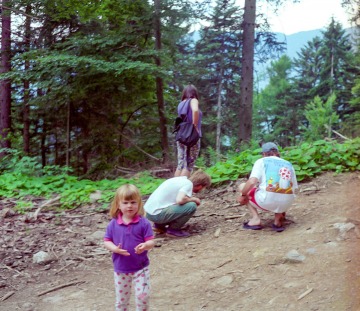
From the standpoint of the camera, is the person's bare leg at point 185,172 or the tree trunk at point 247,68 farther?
the tree trunk at point 247,68

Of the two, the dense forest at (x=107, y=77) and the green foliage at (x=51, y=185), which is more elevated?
the dense forest at (x=107, y=77)

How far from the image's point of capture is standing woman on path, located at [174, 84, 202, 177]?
20.9 ft

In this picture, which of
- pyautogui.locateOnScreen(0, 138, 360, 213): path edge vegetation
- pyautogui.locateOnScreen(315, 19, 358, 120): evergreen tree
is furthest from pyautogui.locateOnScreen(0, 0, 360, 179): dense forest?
pyautogui.locateOnScreen(315, 19, 358, 120): evergreen tree

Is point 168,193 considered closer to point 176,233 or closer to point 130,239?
point 176,233

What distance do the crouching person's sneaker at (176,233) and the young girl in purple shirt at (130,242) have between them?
7.55 ft

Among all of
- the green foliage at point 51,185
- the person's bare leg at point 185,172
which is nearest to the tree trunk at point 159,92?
the green foliage at point 51,185

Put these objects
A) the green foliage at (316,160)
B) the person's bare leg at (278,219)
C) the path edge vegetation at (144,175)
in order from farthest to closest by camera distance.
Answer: the path edge vegetation at (144,175), the green foliage at (316,160), the person's bare leg at (278,219)

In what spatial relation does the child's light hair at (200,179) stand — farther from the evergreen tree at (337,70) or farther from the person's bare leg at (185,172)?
the evergreen tree at (337,70)

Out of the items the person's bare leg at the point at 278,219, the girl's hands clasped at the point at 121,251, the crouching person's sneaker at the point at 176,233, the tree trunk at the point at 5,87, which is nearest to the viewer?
the girl's hands clasped at the point at 121,251

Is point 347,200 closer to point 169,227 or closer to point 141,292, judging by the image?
point 169,227

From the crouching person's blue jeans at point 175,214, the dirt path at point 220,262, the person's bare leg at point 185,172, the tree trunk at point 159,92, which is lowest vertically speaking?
the dirt path at point 220,262

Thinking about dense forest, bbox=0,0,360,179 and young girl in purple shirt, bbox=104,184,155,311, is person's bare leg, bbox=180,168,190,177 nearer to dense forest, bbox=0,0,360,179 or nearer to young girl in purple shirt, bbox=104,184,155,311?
dense forest, bbox=0,0,360,179

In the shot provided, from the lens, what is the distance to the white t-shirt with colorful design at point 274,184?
468cm

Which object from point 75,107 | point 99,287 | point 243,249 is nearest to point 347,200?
point 243,249
